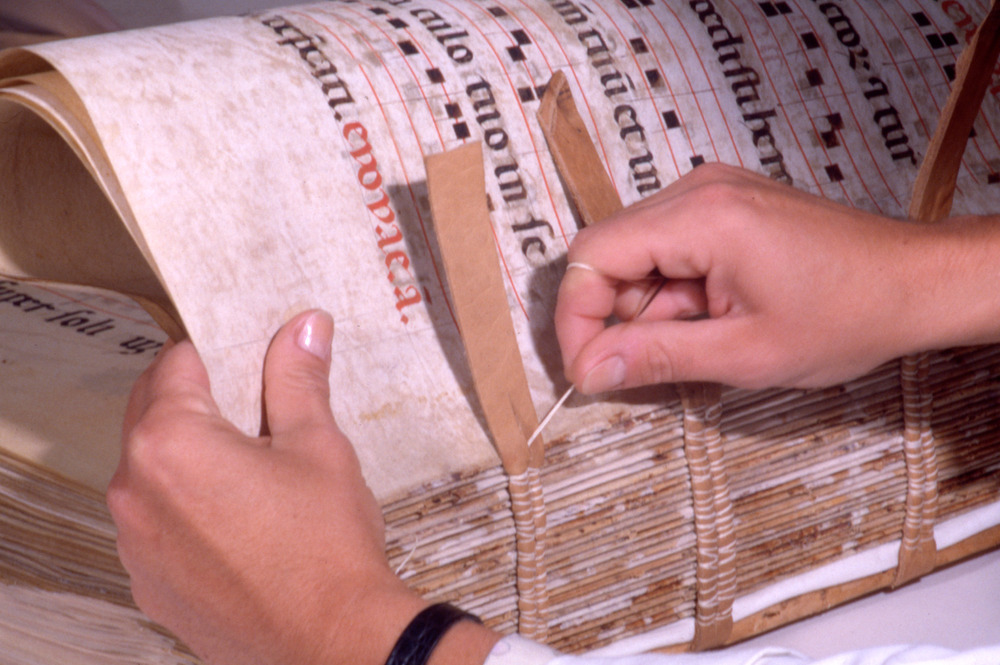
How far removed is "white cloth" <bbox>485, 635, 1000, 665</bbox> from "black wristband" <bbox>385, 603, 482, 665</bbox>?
0.03 meters

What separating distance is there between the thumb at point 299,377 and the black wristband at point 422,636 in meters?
0.15

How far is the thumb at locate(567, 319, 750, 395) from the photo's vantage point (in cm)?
61

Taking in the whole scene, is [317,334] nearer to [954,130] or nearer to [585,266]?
[585,266]

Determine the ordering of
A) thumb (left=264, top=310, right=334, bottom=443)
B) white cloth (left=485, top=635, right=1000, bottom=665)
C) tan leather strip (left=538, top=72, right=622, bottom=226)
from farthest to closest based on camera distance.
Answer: tan leather strip (left=538, top=72, right=622, bottom=226) → thumb (left=264, top=310, right=334, bottom=443) → white cloth (left=485, top=635, right=1000, bottom=665)

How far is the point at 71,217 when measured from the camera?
0.72 m

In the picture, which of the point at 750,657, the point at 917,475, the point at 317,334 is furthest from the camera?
the point at 917,475

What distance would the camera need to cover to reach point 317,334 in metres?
0.60

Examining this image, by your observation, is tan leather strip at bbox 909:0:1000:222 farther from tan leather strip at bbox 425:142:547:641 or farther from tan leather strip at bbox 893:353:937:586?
tan leather strip at bbox 425:142:547:641

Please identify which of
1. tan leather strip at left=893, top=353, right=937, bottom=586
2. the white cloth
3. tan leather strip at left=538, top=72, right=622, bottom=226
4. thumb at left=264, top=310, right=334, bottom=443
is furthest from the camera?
tan leather strip at left=893, top=353, right=937, bottom=586

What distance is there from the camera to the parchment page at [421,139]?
1.94 ft

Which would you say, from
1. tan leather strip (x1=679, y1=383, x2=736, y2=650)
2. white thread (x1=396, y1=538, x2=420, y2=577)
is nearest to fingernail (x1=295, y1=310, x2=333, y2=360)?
white thread (x1=396, y1=538, x2=420, y2=577)

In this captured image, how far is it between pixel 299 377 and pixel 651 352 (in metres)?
0.25

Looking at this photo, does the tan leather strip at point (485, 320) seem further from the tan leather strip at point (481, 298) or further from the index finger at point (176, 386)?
the index finger at point (176, 386)

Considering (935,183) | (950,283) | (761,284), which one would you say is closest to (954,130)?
(935,183)
